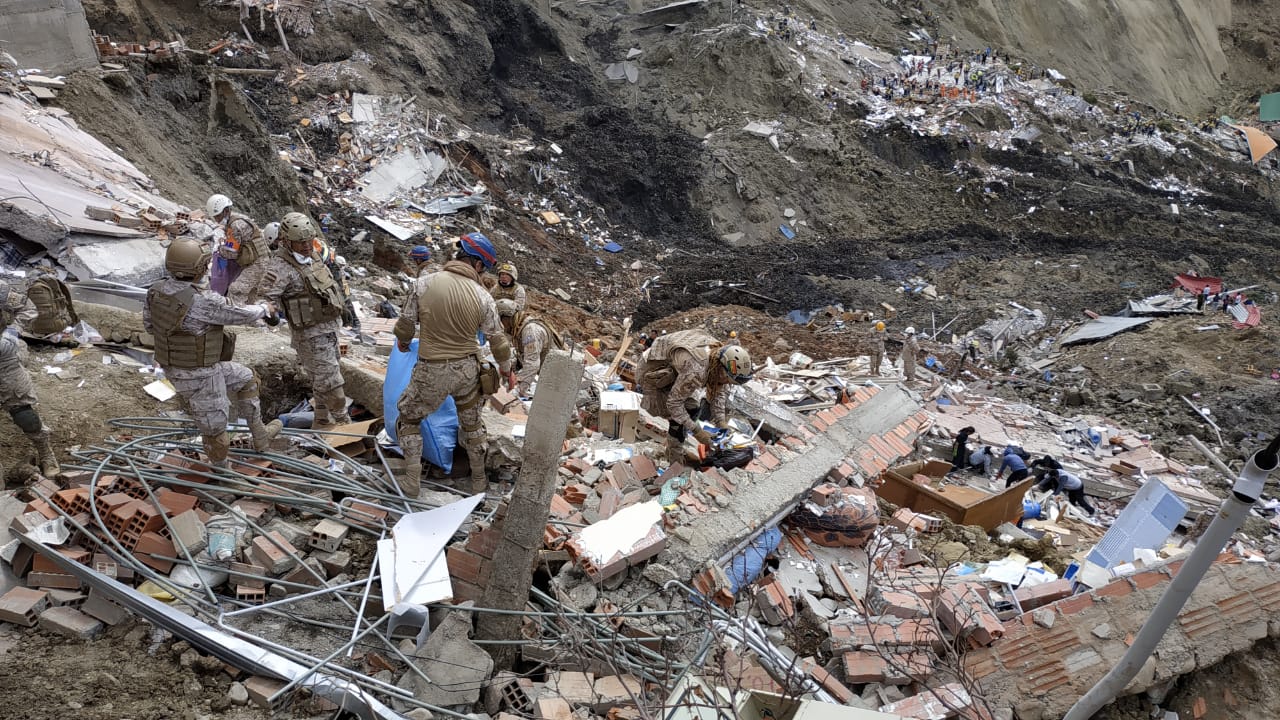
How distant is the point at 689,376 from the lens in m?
5.73

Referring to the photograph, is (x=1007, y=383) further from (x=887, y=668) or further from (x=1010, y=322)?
(x=887, y=668)

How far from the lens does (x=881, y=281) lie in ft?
48.6

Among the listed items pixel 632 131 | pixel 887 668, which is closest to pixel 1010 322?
pixel 632 131

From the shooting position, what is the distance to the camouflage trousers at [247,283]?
4984 millimetres

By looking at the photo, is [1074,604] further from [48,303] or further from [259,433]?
[48,303]

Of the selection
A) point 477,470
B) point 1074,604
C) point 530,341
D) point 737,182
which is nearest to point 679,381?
point 530,341

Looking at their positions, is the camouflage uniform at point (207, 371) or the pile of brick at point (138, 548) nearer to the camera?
the pile of brick at point (138, 548)

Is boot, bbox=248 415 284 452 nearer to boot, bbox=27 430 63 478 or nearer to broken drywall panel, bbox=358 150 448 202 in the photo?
boot, bbox=27 430 63 478

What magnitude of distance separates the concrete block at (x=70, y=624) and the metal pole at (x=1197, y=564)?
14.9 feet

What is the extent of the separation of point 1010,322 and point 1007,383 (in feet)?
7.66

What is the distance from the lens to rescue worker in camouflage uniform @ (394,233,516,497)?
4.66 m

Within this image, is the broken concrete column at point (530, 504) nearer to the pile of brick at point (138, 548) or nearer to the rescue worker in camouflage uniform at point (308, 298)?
the pile of brick at point (138, 548)

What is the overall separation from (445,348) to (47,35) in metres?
8.91

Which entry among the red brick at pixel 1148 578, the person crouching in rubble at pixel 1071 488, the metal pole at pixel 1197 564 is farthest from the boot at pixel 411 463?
the person crouching in rubble at pixel 1071 488
